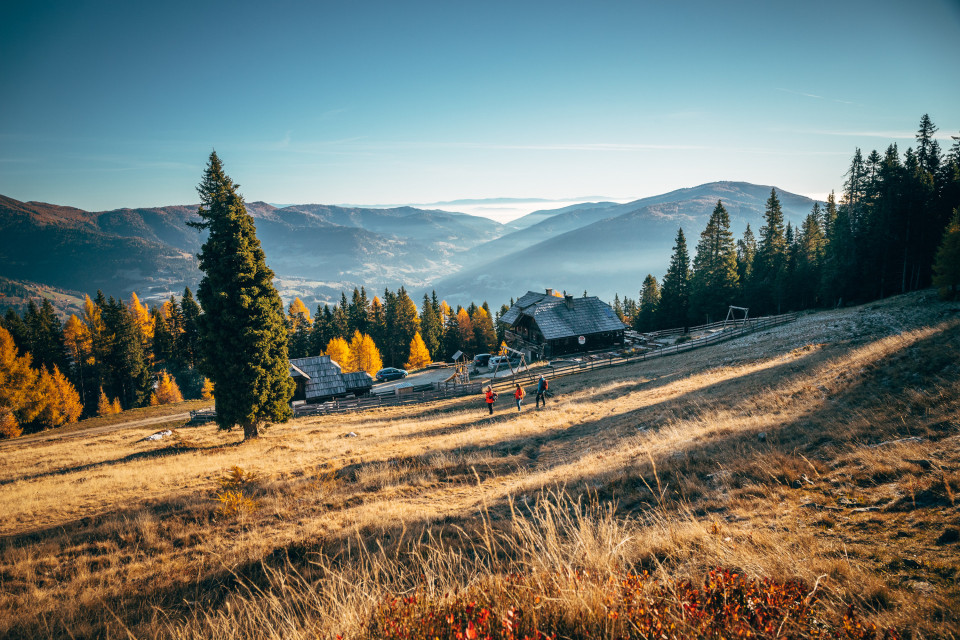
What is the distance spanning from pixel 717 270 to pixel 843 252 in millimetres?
12957

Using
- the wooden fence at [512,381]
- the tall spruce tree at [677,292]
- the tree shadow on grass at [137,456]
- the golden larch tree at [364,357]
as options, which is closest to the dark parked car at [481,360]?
the wooden fence at [512,381]

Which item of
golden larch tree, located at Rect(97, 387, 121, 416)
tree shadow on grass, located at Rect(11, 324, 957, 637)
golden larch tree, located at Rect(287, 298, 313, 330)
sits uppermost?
golden larch tree, located at Rect(287, 298, 313, 330)

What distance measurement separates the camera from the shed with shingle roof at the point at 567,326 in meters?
49.1

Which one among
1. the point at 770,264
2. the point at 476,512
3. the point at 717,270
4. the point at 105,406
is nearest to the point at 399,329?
the point at 105,406

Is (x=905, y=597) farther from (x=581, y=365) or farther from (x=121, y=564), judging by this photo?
(x=581, y=365)

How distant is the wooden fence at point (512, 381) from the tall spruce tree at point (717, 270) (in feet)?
29.9

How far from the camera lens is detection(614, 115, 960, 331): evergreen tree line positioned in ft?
136

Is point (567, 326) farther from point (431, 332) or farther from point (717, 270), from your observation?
point (431, 332)

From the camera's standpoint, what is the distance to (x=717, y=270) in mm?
52156

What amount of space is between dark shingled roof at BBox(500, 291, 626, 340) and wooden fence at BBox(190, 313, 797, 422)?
22.8 feet

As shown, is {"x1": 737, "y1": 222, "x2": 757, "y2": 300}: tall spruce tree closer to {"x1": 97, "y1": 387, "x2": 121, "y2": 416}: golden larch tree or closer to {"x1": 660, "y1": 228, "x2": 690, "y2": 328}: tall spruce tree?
{"x1": 660, "y1": 228, "x2": 690, "y2": 328}: tall spruce tree

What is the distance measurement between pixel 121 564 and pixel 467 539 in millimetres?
7076

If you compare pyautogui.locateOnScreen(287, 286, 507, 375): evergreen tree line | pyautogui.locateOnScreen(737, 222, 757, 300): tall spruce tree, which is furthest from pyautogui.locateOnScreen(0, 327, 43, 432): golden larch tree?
pyautogui.locateOnScreen(737, 222, 757, 300): tall spruce tree

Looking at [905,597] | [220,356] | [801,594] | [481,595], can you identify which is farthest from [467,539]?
[220,356]
